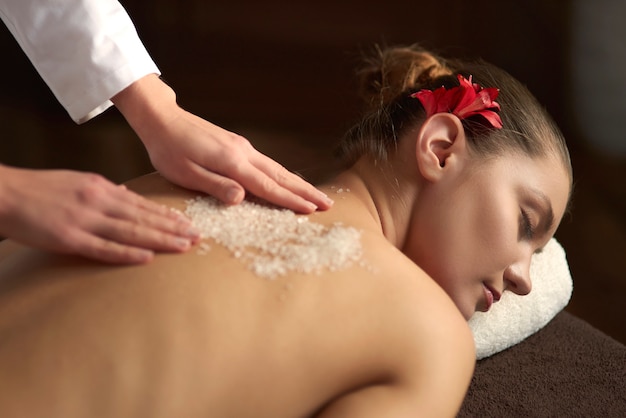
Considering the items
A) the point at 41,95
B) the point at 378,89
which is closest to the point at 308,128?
the point at 41,95

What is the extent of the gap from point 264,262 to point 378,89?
62 cm

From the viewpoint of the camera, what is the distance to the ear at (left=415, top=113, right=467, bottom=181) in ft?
3.68

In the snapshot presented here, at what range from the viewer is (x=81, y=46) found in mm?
1126

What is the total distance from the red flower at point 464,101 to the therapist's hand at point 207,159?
0.83 ft

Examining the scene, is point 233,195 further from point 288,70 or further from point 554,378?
point 288,70

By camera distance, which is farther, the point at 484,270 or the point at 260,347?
the point at 484,270

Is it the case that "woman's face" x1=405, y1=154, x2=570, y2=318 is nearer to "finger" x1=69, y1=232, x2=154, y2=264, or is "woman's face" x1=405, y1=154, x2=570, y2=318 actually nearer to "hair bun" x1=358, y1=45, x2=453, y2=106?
"hair bun" x1=358, y1=45, x2=453, y2=106

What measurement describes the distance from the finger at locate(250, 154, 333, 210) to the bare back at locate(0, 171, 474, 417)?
0.11m

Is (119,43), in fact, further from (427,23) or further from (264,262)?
(427,23)

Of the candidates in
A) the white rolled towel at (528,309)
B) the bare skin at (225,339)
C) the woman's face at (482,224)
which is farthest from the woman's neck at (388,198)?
the white rolled towel at (528,309)

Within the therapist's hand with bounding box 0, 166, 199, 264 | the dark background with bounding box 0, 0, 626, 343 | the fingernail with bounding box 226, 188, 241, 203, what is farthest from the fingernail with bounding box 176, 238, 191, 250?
the dark background with bounding box 0, 0, 626, 343

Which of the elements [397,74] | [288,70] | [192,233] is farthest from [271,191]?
[288,70]

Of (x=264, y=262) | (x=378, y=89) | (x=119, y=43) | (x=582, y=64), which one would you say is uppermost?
(x=119, y=43)

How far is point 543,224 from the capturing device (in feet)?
3.80
